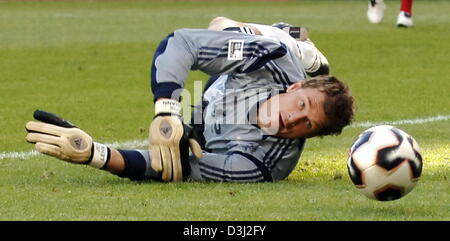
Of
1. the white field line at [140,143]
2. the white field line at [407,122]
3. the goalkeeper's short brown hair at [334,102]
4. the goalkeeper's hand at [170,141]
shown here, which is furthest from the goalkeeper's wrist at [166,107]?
the white field line at [407,122]

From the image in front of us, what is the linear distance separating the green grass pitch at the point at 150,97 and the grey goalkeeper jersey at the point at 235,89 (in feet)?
0.45

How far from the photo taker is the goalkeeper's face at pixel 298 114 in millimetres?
7578

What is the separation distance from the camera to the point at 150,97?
12.9 meters

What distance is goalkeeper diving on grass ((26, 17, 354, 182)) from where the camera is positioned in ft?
24.5

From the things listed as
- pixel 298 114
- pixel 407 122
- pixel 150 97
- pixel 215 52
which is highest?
pixel 215 52

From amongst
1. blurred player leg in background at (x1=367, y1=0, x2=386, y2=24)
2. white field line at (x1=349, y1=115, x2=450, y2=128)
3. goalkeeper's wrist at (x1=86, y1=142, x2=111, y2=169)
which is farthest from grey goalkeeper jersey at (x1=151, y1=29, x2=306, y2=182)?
blurred player leg in background at (x1=367, y1=0, x2=386, y2=24)

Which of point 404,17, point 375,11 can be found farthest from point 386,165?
point 375,11

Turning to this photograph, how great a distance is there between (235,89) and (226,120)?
201 millimetres

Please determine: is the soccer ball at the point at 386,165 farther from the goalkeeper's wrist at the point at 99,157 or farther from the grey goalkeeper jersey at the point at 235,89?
the goalkeeper's wrist at the point at 99,157

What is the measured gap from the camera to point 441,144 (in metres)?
9.58

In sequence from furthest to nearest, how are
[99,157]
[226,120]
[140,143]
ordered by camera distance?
[140,143] < [226,120] < [99,157]

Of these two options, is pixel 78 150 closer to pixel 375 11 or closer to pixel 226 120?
pixel 226 120
